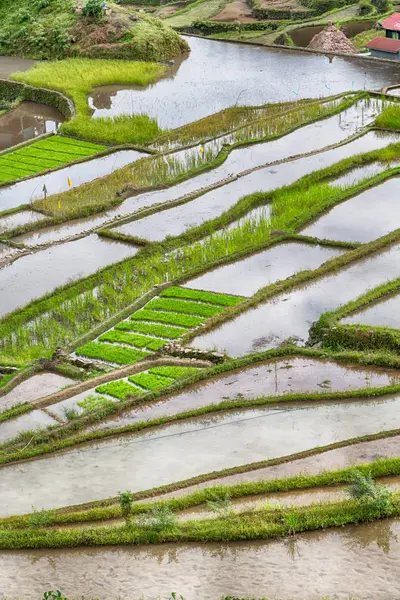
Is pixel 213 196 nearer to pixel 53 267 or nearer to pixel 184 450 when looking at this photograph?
pixel 53 267

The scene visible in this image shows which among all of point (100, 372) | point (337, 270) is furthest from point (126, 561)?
point (337, 270)

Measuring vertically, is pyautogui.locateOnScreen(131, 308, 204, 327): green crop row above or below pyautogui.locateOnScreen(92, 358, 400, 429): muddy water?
above

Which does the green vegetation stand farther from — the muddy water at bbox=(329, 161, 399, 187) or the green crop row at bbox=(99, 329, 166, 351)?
the green crop row at bbox=(99, 329, 166, 351)

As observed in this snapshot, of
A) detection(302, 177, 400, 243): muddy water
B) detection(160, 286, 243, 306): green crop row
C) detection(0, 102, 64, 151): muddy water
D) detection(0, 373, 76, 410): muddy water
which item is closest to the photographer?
detection(0, 373, 76, 410): muddy water

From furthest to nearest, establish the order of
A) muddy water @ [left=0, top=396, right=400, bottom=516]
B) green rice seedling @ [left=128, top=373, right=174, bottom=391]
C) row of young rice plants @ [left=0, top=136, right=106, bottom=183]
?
row of young rice plants @ [left=0, top=136, right=106, bottom=183], green rice seedling @ [left=128, top=373, right=174, bottom=391], muddy water @ [left=0, top=396, right=400, bottom=516]

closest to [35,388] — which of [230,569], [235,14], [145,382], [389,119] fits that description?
[145,382]

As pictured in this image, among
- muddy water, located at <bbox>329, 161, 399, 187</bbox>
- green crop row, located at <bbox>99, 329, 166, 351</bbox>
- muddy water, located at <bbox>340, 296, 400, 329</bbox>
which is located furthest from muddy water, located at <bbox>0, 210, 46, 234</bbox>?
muddy water, located at <bbox>340, 296, 400, 329</bbox>

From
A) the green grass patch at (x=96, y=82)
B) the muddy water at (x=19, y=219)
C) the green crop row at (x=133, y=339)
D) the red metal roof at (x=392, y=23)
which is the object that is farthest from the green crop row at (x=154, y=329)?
the red metal roof at (x=392, y=23)
